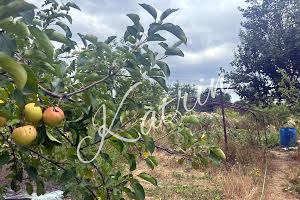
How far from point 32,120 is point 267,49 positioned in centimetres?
1475

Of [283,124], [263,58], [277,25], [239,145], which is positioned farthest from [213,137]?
[277,25]

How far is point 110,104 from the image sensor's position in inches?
56.0

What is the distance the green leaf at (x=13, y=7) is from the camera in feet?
2.22

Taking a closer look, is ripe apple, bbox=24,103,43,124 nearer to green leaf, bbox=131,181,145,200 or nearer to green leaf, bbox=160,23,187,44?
green leaf, bbox=160,23,187,44

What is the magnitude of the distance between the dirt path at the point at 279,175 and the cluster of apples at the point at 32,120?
183 inches

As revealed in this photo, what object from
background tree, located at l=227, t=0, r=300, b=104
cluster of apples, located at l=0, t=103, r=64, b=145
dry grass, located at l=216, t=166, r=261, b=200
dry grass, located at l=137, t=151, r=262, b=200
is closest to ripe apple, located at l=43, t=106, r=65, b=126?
cluster of apples, located at l=0, t=103, r=64, b=145

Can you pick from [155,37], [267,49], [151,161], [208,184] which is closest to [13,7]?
[155,37]

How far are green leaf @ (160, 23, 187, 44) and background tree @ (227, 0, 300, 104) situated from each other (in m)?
13.8

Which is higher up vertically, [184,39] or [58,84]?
[184,39]

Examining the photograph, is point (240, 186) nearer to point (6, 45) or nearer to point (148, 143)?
point (148, 143)

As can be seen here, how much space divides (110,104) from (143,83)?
0.14 m

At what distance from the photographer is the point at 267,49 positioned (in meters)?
14.9

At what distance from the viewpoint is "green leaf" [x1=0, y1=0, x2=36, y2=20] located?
0.68 meters

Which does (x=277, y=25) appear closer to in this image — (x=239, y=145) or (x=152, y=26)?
(x=239, y=145)
